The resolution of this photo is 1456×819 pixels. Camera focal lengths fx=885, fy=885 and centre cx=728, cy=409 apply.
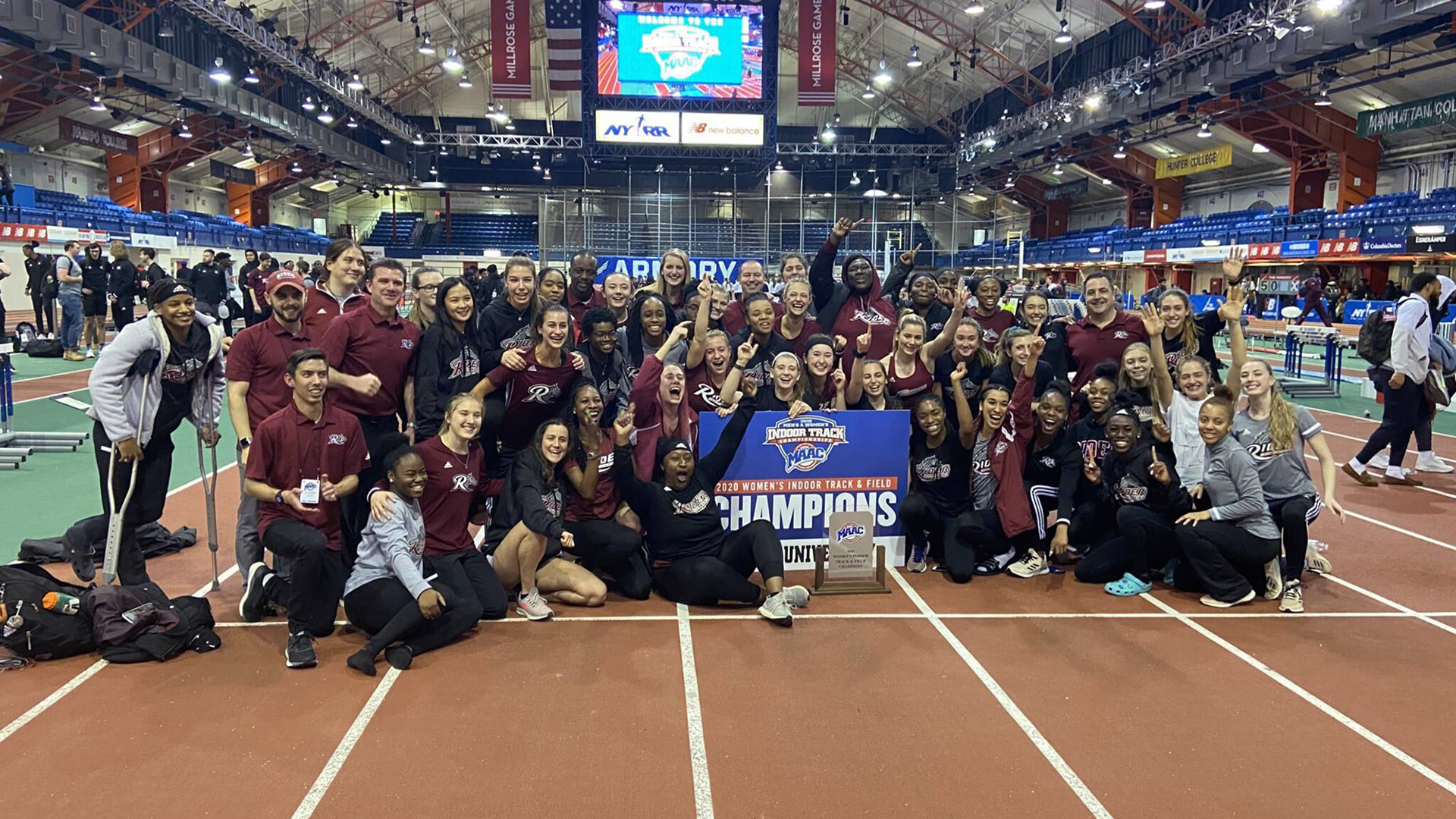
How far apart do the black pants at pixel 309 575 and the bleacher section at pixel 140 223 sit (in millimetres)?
22516

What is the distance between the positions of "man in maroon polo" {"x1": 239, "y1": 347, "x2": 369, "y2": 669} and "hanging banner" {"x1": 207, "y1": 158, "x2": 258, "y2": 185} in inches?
1552

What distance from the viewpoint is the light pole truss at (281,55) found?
62.9 ft

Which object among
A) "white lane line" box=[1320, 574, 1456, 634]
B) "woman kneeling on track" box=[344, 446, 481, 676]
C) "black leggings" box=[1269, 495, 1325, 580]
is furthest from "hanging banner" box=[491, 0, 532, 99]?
"white lane line" box=[1320, 574, 1456, 634]

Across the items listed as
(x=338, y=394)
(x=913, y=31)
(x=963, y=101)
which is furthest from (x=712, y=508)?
(x=963, y=101)

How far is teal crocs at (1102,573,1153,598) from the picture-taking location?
549 centimetres

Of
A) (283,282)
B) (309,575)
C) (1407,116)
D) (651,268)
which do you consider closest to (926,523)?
(309,575)

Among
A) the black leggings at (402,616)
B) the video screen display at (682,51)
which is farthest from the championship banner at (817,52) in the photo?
the black leggings at (402,616)

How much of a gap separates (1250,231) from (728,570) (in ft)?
96.0

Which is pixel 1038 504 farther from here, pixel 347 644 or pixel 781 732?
pixel 347 644

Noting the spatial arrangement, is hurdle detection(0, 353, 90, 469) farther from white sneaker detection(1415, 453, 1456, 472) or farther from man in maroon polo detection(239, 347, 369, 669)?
white sneaker detection(1415, 453, 1456, 472)

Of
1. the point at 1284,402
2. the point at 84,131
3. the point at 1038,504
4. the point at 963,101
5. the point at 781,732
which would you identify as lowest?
the point at 781,732

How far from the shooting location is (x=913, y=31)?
1304 inches

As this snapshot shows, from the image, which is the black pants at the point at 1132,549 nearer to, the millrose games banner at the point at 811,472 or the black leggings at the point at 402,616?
the millrose games banner at the point at 811,472

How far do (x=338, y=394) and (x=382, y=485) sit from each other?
0.59 m
